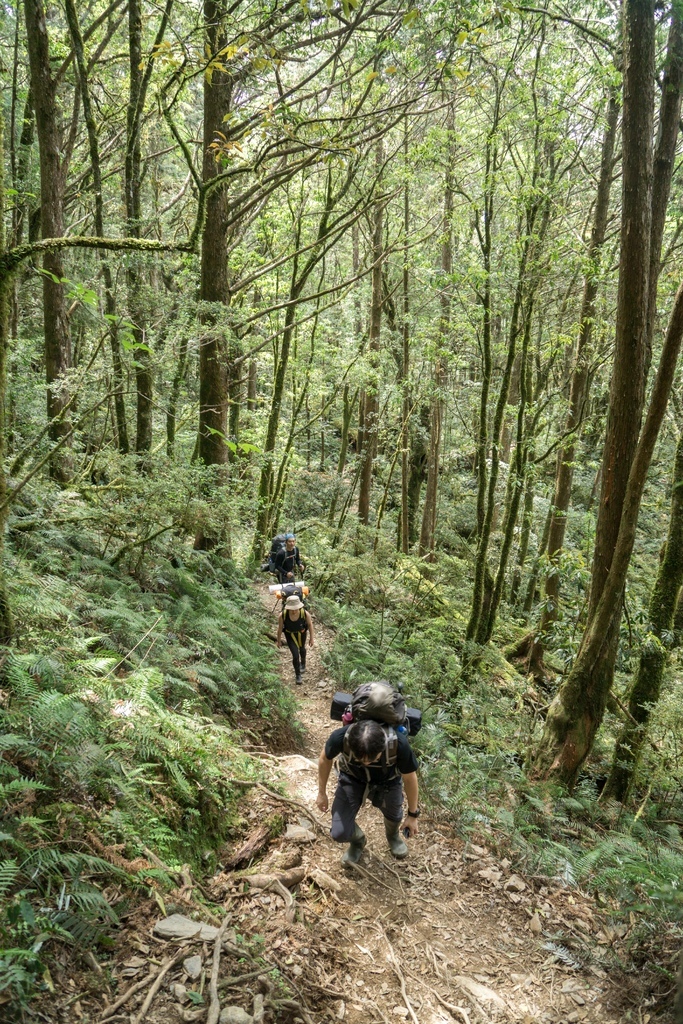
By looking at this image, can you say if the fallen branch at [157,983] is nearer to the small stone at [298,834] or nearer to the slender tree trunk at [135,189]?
the small stone at [298,834]

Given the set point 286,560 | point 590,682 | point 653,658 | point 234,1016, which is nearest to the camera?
point 234,1016

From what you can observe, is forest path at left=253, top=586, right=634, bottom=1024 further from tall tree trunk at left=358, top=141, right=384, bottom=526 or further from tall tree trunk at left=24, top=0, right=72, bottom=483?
tall tree trunk at left=358, top=141, right=384, bottom=526

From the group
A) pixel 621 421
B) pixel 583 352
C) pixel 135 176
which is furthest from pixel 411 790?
pixel 583 352

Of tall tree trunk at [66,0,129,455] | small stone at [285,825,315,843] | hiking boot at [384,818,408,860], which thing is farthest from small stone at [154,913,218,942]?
tall tree trunk at [66,0,129,455]

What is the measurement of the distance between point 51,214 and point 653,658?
10.9 metres

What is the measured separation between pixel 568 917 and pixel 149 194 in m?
21.3

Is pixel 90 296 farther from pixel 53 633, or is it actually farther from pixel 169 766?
pixel 169 766

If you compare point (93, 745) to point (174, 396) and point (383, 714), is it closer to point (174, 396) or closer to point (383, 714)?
point (383, 714)

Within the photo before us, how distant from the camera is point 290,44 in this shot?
8.59 m

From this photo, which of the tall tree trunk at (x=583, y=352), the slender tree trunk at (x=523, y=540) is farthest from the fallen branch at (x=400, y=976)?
the slender tree trunk at (x=523, y=540)

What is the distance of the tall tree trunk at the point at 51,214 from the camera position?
820 cm

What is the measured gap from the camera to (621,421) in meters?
6.80

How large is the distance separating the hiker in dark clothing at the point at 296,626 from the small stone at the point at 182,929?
221 inches

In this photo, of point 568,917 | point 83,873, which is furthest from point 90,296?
point 568,917
